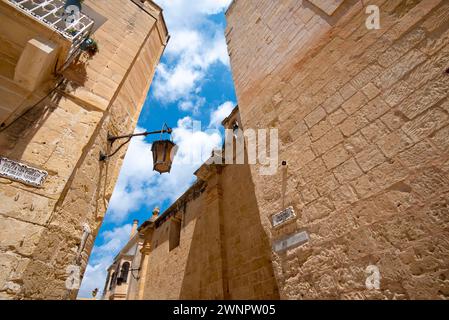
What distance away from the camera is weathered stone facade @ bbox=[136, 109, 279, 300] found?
16.4 ft

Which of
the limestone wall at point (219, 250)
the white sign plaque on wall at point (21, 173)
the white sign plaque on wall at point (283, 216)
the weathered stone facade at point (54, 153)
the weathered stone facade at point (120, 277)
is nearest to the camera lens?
the weathered stone facade at point (54, 153)

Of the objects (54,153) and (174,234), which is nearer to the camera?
(54,153)

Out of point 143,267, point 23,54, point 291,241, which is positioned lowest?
point 291,241

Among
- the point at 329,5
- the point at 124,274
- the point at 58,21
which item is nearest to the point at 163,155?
the point at 58,21

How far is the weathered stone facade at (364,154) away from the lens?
1792mm

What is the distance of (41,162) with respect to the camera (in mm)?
2723

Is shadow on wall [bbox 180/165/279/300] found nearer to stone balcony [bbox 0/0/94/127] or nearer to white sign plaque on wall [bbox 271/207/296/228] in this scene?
white sign plaque on wall [bbox 271/207/296/228]

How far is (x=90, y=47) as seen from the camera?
12.8 feet

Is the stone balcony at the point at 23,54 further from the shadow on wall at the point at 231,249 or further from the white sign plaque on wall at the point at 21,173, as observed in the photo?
the shadow on wall at the point at 231,249

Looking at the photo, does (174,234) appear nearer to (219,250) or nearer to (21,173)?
(219,250)

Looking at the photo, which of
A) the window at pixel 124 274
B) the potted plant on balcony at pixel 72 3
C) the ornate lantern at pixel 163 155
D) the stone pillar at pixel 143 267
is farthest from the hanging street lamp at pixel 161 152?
the window at pixel 124 274

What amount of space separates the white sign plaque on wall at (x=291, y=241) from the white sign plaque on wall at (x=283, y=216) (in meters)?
0.19

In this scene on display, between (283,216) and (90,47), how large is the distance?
4.27m
